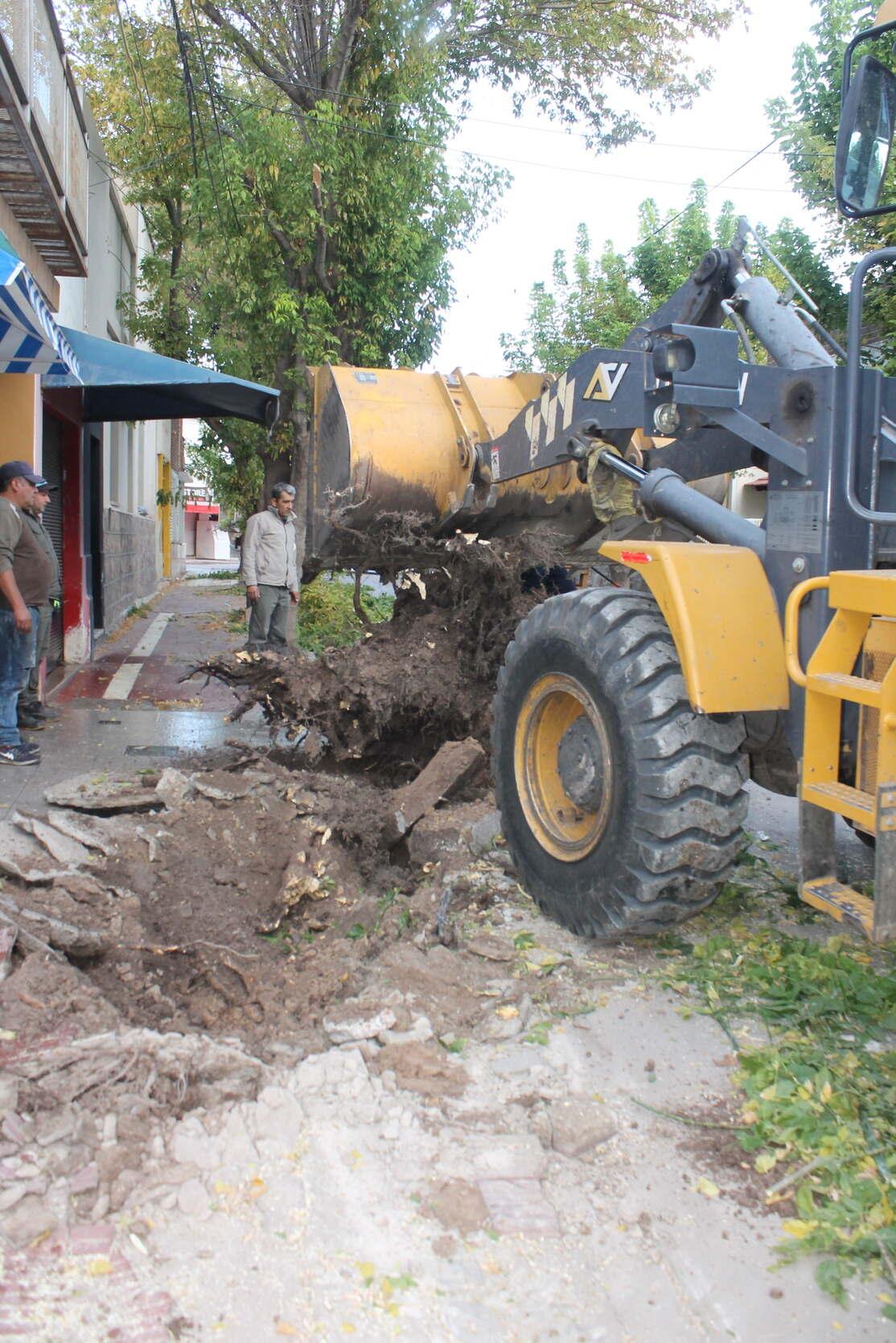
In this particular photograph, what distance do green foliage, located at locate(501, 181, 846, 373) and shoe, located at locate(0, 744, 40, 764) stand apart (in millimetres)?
13748

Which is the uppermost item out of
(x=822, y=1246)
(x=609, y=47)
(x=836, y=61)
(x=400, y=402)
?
(x=609, y=47)

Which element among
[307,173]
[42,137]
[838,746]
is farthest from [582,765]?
[307,173]

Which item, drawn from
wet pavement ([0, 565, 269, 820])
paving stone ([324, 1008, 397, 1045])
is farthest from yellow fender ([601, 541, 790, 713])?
wet pavement ([0, 565, 269, 820])

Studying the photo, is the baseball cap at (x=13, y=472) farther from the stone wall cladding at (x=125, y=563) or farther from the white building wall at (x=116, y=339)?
the stone wall cladding at (x=125, y=563)

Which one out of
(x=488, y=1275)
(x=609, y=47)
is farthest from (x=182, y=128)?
(x=488, y=1275)

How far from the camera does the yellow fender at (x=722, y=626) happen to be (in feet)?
11.3

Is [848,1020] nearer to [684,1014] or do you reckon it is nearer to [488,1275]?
[684,1014]

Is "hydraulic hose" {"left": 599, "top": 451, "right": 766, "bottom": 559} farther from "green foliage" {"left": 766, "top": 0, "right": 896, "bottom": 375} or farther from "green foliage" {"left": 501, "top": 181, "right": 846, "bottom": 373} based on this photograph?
"green foliage" {"left": 501, "top": 181, "right": 846, "bottom": 373}

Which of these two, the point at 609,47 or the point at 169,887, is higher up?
the point at 609,47

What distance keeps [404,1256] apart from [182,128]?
15379 millimetres

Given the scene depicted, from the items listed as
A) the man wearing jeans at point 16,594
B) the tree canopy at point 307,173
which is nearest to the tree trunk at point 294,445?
the tree canopy at point 307,173

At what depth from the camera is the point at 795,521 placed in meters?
3.54

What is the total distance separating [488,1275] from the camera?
231 cm

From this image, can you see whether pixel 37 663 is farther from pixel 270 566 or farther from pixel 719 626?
pixel 719 626
